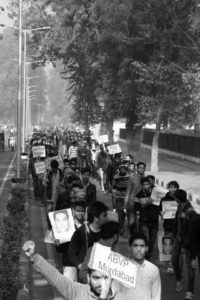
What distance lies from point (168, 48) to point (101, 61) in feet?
24.0

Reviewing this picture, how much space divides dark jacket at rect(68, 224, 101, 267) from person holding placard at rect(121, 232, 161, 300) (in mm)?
1615

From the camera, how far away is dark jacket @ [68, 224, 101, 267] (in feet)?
26.3

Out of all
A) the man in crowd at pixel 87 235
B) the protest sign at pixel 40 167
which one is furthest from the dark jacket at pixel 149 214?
the protest sign at pixel 40 167

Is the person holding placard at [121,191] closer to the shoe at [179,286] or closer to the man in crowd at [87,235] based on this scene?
the shoe at [179,286]

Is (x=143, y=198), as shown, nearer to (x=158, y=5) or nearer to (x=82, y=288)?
(x=82, y=288)

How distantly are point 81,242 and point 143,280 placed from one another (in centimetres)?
210

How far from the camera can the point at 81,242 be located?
8.09 m

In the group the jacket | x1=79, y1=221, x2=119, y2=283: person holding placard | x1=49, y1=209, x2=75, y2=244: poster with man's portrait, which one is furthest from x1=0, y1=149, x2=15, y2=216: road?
the jacket

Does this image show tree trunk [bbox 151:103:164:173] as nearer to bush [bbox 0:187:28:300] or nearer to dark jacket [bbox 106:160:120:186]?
dark jacket [bbox 106:160:120:186]

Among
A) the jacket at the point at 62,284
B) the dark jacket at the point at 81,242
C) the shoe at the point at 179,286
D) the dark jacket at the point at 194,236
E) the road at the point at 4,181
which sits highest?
the jacket at the point at 62,284

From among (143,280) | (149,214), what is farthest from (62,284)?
(149,214)

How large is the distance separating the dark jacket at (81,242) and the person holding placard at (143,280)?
1.61 m

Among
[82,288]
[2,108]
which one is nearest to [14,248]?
[82,288]

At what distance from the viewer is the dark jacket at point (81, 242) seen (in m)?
8.03
